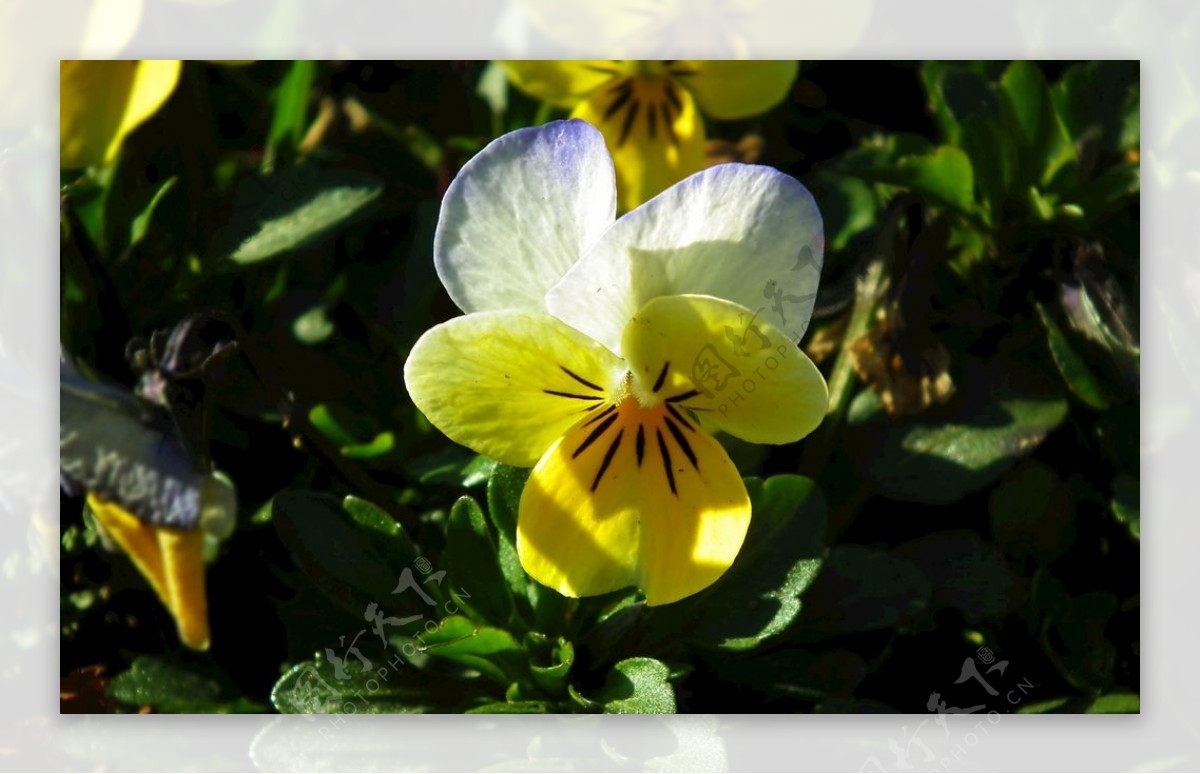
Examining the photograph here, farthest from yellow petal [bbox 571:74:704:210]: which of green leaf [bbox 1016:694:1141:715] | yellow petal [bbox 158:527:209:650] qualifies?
green leaf [bbox 1016:694:1141:715]

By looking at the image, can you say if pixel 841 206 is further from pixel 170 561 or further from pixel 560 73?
pixel 170 561

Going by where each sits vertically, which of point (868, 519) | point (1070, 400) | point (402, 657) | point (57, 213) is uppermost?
point (57, 213)

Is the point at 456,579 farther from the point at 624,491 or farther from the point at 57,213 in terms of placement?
the point at 57,213

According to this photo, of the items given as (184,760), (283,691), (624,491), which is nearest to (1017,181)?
(624,491)
